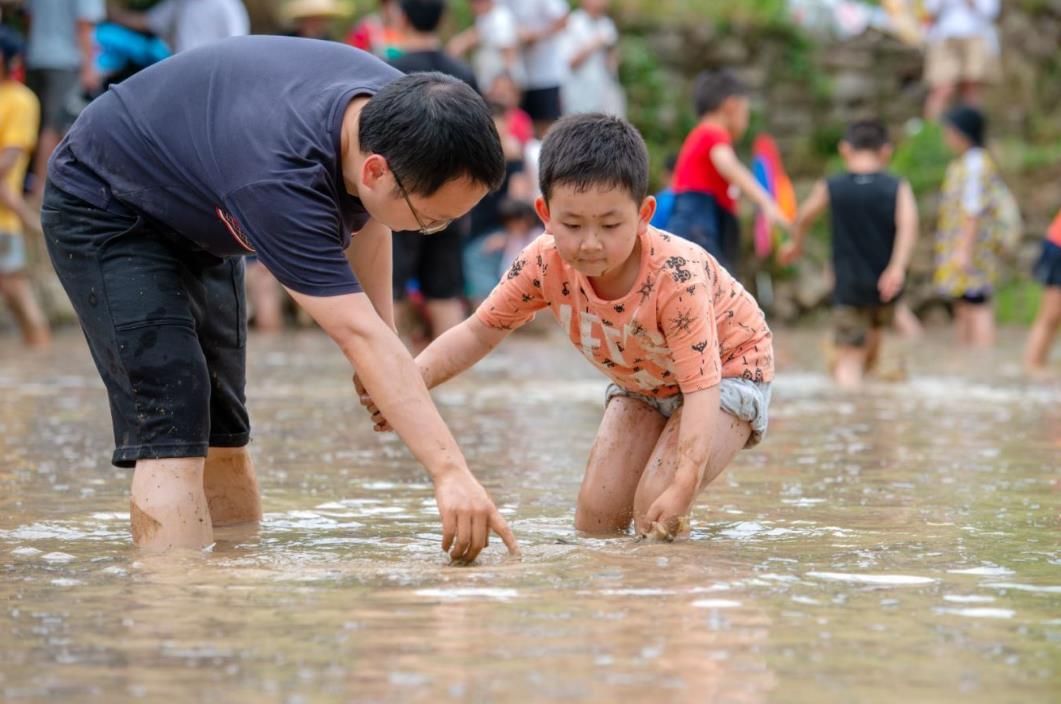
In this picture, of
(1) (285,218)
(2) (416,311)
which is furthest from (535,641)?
(2) (416,311)

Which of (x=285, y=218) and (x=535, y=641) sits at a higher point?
(x=285, y=218)

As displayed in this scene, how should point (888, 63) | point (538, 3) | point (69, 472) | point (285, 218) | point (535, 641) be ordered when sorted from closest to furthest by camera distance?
1. point (535, 641)
2. point (285, 218)
3. point (69, 472)
4. point (538, 3)
5. point (888, 63)

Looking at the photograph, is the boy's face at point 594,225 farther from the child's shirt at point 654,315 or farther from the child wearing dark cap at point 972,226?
the child wearing dark cap at point 972,226

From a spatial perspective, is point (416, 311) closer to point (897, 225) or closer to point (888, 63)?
point (897, 225)

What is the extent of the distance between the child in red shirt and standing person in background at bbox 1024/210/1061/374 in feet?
5.51

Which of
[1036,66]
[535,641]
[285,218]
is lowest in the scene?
[535,641]

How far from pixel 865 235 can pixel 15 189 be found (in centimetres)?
530

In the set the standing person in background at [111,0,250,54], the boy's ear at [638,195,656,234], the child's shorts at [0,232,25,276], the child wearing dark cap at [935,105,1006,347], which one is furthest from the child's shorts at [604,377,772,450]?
the child wearing dark cap at [935,105,1006,347]

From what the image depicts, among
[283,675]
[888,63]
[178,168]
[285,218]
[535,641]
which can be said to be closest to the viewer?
[283,675]

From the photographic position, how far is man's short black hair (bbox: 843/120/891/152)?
32.4ft

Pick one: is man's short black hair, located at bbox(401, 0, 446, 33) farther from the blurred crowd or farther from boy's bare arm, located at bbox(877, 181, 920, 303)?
boy's bare arm, located at bbox(877, 181, 920, 303)

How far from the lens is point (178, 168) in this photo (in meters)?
3.89

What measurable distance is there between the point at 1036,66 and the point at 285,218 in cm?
1556

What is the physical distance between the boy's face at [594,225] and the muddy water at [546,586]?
69 centimetres
